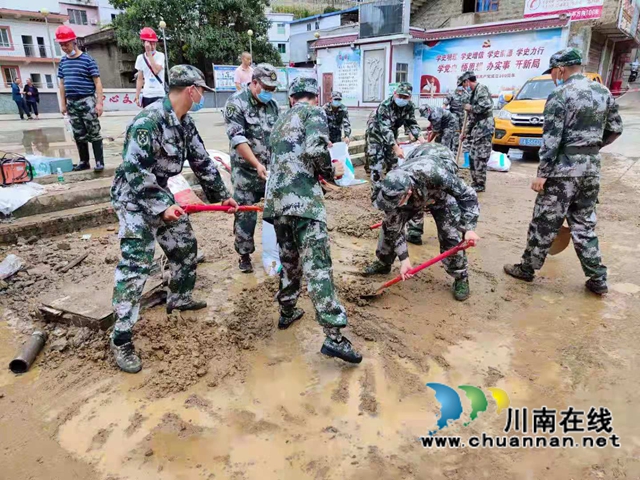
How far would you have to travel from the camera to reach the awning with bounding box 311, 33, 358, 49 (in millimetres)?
21312

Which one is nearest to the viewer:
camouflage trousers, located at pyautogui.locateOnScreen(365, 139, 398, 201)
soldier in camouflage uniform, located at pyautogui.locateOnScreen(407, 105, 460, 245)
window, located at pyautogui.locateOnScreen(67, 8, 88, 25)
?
camouflage trousers, located at pyautogui.locateOnScreen(365, 139, 398, 201)

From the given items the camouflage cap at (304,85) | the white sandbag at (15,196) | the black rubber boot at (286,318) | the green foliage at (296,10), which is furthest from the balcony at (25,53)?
the black rubber boot at (286,318)

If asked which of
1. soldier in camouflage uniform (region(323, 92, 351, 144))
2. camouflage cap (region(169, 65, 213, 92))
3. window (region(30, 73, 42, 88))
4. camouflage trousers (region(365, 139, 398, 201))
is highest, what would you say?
window (region(30, 73, 42, 88))

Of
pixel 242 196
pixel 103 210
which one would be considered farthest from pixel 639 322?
pixel 103 210

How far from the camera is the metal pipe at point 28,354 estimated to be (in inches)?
107

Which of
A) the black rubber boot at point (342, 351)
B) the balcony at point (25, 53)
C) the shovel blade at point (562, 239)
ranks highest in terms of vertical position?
the balcony at point (25, 53)

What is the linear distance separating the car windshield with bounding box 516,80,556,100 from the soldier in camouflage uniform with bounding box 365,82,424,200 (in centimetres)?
589

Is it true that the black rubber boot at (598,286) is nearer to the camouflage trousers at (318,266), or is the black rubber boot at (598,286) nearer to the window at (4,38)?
the camouflage trousers at (318,266)

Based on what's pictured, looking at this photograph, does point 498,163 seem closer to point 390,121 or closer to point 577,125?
point 390,121

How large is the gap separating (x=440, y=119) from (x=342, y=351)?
5.67 m

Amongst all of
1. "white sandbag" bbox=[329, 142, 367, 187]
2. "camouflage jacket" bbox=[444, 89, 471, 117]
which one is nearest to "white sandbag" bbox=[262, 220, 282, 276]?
"white sandbag" bbox=[329, 142, 367, 187]

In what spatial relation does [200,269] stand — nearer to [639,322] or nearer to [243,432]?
[243,432]

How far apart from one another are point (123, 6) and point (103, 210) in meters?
26.8

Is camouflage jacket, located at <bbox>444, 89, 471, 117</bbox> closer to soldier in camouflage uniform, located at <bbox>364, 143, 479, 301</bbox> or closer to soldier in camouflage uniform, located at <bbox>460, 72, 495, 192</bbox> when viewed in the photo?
soldier in camouflage uniform, located at <bbox>460, 72, 495, 192</bbox>
